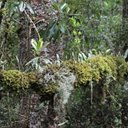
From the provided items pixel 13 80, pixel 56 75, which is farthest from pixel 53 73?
pixel 13 80

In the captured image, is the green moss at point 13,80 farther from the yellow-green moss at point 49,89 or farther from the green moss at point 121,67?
the green moss at point 121,67

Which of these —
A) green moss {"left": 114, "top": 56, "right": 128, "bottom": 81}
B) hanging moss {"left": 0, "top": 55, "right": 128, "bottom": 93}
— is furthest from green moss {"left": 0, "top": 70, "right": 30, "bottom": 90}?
green moss {"left": 114, "top": 56, "right": 128, "bottom": 81}

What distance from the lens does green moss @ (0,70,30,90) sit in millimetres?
2182

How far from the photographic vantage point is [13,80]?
87.0 inches

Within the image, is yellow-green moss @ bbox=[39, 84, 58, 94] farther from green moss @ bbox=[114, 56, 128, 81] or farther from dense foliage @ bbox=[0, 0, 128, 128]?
green moss @ bbox=[114, 56, 128, 81]

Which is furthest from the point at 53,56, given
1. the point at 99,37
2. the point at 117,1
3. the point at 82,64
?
the point at 117,1

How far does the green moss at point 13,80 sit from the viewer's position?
2182 mm

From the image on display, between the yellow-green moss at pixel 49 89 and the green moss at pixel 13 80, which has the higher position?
the green moss at pixel 13 80

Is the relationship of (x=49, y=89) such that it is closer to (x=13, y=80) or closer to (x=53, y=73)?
(x=53, y=73)

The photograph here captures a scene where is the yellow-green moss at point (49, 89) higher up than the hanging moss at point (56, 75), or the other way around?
the hanging moss at point (56, 75)

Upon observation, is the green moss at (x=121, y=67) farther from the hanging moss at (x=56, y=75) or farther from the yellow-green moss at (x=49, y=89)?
the yellow-green moss at (x=49, y=89)

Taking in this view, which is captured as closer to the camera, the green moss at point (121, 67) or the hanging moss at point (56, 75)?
the hanging moss at point (56, 75)

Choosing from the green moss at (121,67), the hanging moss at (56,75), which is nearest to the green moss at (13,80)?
the hanging moss at (56,75)

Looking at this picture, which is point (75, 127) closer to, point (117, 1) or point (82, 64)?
point (82, 64)
